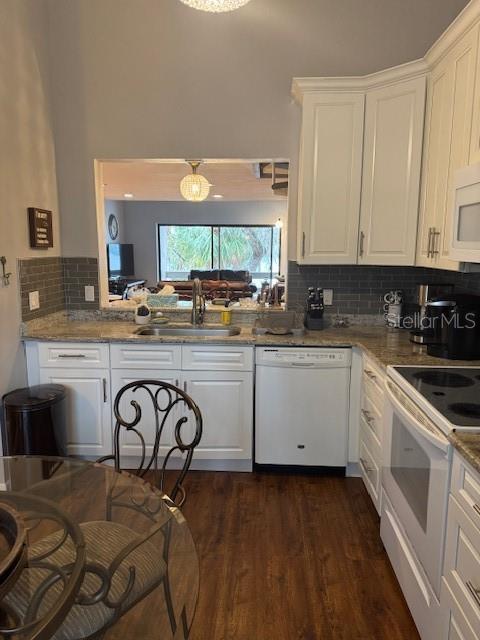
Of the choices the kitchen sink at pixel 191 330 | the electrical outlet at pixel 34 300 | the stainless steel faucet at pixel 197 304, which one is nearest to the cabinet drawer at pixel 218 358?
the kitchen sink at pixel 191 330

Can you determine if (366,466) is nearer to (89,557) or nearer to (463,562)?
(463,562)

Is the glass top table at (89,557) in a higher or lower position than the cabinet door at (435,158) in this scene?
lower

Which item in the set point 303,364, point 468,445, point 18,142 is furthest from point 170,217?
point 468,445

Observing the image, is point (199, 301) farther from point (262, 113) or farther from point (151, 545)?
point (151, 545)

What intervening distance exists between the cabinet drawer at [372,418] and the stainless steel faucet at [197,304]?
1.30 metres

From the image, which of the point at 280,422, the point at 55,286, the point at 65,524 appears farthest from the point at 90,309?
the point at 65,524

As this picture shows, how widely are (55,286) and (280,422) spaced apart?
1.86 m

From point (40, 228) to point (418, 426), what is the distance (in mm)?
2580

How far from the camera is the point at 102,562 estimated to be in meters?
1.43

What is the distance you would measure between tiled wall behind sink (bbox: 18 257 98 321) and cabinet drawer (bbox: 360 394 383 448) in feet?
6.83

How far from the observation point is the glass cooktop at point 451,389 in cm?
157

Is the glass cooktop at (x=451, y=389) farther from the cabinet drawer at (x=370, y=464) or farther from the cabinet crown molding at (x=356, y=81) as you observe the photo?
the cabinet crown molding at (x=356, y=81)

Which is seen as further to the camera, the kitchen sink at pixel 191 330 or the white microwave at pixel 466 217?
the kitchen sink at pixel 191 330

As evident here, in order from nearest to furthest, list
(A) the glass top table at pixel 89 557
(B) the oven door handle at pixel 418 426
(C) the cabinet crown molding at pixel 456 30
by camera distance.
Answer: (A) the glass top table at pixel 89 557 < (B) the oven door handle at pixel 418 426 < (C) the cabinet crown molding at pixel 456 30
